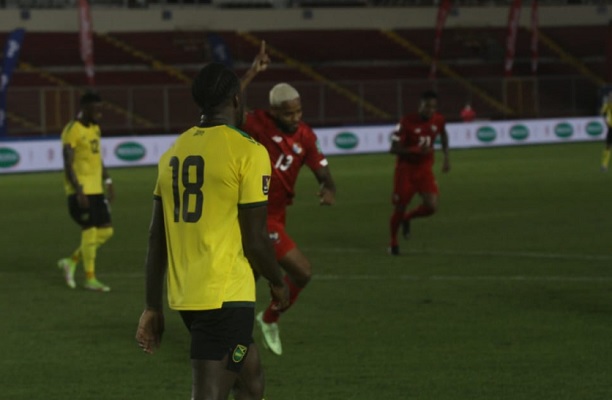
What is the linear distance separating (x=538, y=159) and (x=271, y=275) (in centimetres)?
3354

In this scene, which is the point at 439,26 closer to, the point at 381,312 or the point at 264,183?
the point at 381,312

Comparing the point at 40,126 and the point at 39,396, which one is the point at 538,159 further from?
the point at 39,396

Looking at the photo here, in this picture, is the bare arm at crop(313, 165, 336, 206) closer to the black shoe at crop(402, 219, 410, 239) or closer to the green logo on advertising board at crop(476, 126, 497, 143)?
the black shoe at crop(402, 219, 410, 239)

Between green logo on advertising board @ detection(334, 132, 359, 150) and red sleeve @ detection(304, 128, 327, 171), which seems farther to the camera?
green logo on advertising board @ detection(334, 132, 359, 150)

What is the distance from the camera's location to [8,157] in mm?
35625

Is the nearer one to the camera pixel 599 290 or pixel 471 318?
pixel 471 318

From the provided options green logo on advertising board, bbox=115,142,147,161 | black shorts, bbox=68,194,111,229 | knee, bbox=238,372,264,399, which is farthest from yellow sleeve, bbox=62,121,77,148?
green logo on advertising board, bbox=115,142,147,161

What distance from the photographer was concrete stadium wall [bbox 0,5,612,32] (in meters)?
53.6

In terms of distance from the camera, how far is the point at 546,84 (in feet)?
181

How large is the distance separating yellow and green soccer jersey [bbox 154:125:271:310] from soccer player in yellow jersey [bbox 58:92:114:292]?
8.74 meters

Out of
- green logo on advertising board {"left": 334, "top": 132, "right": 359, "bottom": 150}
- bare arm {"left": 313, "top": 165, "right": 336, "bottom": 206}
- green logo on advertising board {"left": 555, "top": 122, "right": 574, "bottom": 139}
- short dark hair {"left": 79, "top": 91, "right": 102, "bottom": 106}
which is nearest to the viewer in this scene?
bare arm {"left": 313, "top": 165, "right": 336, "bottom": 206}

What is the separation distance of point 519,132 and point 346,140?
7493mm

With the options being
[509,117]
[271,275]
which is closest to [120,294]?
[271,275]

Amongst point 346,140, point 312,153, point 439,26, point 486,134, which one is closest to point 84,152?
point 312,153
